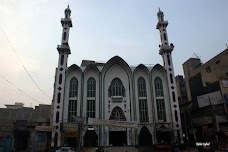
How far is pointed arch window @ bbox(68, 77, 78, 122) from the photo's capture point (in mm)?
34938

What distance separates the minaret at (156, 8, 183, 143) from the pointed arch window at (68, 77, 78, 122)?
16.0 meters

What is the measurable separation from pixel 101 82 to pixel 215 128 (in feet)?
66.4

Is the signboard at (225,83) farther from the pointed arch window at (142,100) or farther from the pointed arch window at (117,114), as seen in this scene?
the pointed arch window at (117,114)

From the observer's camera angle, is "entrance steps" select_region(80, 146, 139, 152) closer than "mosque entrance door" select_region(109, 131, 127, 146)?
Yes

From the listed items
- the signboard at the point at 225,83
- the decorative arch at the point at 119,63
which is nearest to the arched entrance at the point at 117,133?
the decorative arch at the point at 119,63

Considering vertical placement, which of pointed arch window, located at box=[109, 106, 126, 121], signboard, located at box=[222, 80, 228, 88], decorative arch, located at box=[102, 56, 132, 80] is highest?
decorative arch, located at box=[102, 56, 132, 80]

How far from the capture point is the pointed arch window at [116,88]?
122ft

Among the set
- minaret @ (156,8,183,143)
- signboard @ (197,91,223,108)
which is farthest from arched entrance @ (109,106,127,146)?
signboard @ (197,91,223,108)

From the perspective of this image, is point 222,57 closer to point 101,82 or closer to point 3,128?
point 101,82

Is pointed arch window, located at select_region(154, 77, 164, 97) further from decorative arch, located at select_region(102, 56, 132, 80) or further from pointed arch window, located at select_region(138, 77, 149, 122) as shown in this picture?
decorative arch, located at select_region(102, 56, 132, 80)

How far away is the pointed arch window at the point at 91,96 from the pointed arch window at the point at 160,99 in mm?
10775

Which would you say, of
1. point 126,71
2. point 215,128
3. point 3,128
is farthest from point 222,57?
point 3,128

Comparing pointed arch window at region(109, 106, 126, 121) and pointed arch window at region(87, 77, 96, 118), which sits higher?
pointed arch window at region(87, 77, 96, 118)

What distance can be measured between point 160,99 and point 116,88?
25.6ft
